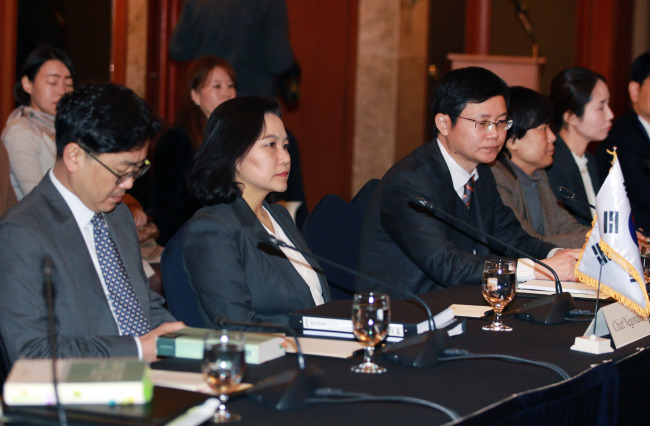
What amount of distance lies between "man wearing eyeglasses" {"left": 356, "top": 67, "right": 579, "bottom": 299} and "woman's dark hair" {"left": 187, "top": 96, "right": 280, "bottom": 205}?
64 cm

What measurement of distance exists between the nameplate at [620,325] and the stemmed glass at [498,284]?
0.22m

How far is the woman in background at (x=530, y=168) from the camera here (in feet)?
11.8

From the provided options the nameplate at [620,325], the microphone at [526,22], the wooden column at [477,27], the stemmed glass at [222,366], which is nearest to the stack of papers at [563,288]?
the nameplate at [620,325]

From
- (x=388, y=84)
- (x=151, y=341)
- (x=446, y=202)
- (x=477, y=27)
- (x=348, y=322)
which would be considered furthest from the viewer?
(x=388, y=84)

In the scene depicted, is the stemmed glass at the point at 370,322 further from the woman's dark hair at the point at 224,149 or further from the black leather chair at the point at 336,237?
the black leather chair at the point at 336,237

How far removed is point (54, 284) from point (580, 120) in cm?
316

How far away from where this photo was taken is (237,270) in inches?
86.4

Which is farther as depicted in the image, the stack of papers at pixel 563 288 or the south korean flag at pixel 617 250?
the stack of papers at pixel 563 288

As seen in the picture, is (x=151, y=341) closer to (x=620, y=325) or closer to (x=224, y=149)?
(x=224, y=149)

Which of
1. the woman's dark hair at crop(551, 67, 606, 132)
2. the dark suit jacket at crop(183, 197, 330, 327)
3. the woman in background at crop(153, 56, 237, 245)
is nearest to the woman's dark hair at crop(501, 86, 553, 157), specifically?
the woman's dark hair at crop(551, 67, 606, 132)

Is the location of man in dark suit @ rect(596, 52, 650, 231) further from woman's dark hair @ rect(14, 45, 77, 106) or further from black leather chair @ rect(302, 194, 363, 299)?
woman's dark hair @ rect(14, 45, 77, 106)

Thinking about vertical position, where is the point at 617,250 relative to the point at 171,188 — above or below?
above

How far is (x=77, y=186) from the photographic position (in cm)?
192

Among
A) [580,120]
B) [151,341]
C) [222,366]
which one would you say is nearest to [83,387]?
[222,366]
